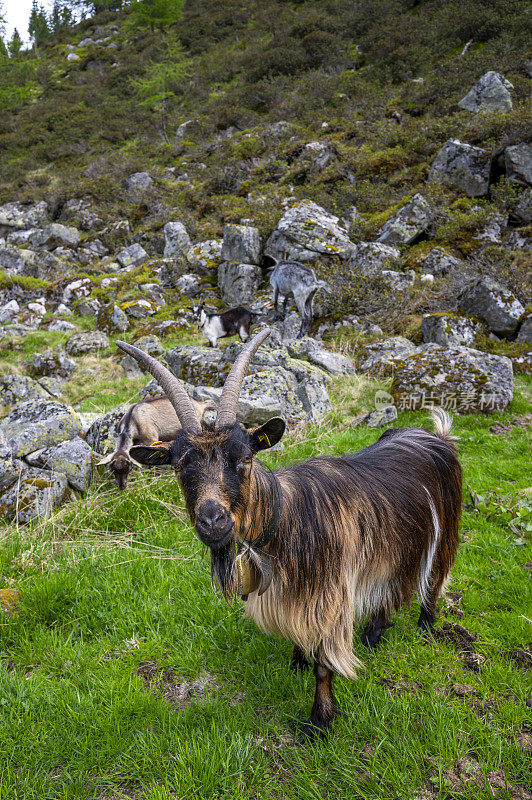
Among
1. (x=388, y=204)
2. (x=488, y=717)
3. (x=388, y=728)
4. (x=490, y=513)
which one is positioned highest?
(x=388, y=204)

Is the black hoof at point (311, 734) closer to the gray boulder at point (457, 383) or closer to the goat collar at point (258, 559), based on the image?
the goat collar at point (258, 559)

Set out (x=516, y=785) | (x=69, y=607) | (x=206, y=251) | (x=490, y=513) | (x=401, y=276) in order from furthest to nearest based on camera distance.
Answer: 1. (x=206, y=251)
2. (x=401, y=276)
3. (x=490, y=513)
4. (x=69, y=607)
5. (x=516, y=785)

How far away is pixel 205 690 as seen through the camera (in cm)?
273

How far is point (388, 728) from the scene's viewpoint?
7.76 ft

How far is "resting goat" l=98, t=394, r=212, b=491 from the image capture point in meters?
4.96

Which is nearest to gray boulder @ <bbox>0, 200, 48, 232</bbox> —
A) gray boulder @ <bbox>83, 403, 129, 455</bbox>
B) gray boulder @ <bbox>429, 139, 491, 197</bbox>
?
gray boulder @ <bbox>429, 139, 491, 197</bbox>

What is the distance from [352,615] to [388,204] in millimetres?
17562

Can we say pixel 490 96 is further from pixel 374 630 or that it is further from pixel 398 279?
pixel 374 630

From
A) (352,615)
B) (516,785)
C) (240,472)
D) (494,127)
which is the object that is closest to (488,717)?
(516,785)

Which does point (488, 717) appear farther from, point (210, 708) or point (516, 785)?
point (210, 708)

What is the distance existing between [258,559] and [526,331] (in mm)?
9482

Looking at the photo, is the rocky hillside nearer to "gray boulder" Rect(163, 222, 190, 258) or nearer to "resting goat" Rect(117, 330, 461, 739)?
"gray boulder" Rect(163, 222, 190, 258)

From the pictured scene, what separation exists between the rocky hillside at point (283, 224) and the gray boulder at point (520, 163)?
0.05 m

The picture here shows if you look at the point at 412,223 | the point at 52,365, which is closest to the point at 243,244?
the point at 412,223
